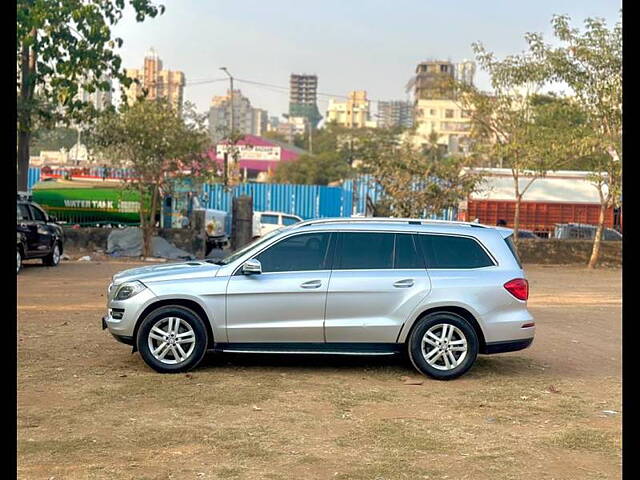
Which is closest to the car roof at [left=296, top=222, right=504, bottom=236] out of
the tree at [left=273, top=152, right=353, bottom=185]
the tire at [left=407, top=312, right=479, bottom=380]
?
the tire at [left=407, top=312, right=479, bottom=380]

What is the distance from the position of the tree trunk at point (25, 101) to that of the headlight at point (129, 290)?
11.8 metres

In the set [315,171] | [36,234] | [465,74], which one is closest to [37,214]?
[36,234]

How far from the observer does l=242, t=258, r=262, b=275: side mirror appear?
8930 millimetres

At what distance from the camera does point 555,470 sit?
611 cm

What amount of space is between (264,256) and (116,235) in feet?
61.6

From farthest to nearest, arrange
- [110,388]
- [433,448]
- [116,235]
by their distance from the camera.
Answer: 1. [116,235]
2. [110,388]
3. [433,448]

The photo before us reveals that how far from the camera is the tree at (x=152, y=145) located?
25078 mm

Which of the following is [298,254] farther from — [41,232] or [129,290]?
[41,232]

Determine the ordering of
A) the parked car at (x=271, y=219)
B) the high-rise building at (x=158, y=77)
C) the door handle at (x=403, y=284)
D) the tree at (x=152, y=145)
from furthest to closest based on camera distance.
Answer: the high-rise building at (x=158, y=77) → the parked car at (x=271, y=219) → the tree at (x=152, y=145) → the door handle at (x=403, y=284)

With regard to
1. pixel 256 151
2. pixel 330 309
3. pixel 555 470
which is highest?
pixel 256 151

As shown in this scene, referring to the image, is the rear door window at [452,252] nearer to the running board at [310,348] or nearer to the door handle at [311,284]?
the running board at [310,348]

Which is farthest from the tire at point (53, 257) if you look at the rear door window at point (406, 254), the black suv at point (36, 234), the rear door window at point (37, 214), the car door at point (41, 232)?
the rear door window at point (406, 254)

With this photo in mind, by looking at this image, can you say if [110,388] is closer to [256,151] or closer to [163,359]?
[163,359]
